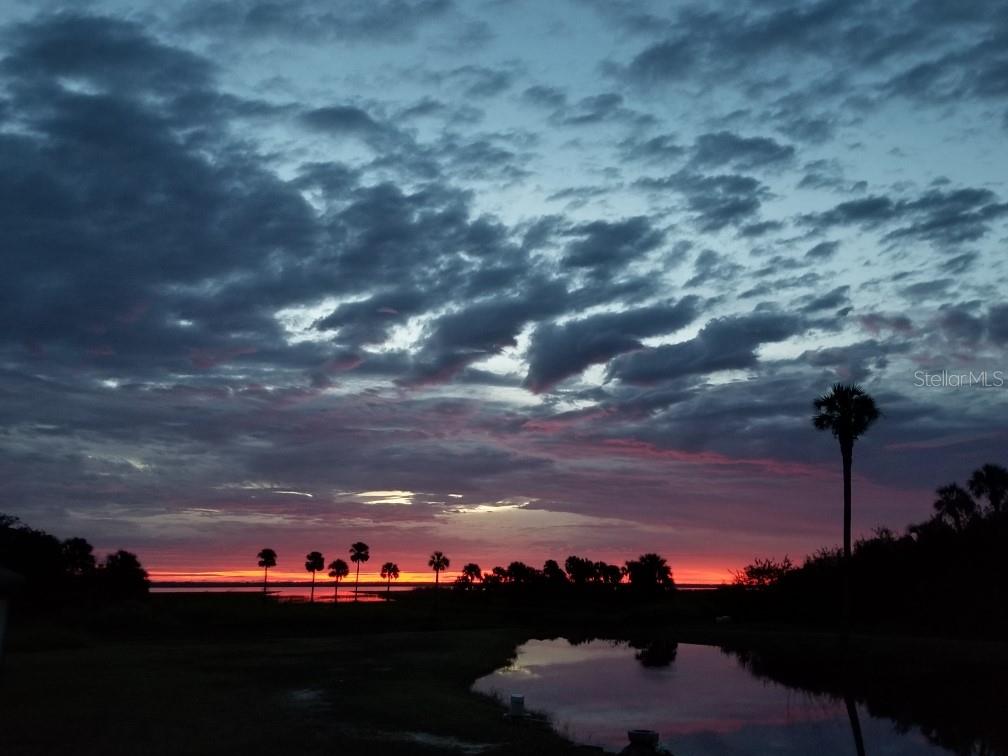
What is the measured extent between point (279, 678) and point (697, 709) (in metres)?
15.2

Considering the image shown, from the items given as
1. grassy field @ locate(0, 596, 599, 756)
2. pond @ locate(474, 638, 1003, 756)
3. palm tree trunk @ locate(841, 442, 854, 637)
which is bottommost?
pond @ locate(474, 638, 1003, 756)

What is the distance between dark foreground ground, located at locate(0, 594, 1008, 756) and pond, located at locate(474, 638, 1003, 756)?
8.43ft

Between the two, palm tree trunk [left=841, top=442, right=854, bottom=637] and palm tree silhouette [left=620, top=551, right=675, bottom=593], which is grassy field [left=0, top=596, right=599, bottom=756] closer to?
palm tree trunk [left=841, top=442, right=854, bottom=637]

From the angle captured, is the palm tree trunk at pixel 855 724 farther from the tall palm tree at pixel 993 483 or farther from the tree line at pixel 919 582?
the tall palm tree at pixel 993 483

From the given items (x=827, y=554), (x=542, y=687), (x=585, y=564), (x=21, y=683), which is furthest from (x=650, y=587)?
(x=21, y=683)

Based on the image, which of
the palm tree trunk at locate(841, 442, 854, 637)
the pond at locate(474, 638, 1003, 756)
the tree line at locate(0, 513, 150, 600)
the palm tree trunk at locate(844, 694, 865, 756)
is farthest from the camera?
the tree line at locate(0, 513, 150, 600)

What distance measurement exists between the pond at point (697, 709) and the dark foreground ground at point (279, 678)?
257cm

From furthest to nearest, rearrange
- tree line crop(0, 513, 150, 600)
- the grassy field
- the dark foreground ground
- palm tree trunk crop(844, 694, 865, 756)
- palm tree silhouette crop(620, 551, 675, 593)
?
palm tree silhouette crop(620, 551, 675, 593)
tree line crop(0, 513, 150, 600)
palm tree trunk crop(844, 694, 865, 756)
the dark foreground ground
the grassy field

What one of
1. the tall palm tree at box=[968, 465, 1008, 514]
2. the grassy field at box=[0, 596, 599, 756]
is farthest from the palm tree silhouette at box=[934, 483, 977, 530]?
the grassy field at box=[0, 596, 599, 756]

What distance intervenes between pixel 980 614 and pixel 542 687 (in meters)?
31.4

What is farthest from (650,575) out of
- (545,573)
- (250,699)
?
(250,699)

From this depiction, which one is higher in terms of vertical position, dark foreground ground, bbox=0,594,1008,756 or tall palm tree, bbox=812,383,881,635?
tall palm tree, bbox=812,383,881,635

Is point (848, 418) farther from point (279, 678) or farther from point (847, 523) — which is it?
point (279, 678)

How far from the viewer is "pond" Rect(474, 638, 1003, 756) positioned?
25656mm
